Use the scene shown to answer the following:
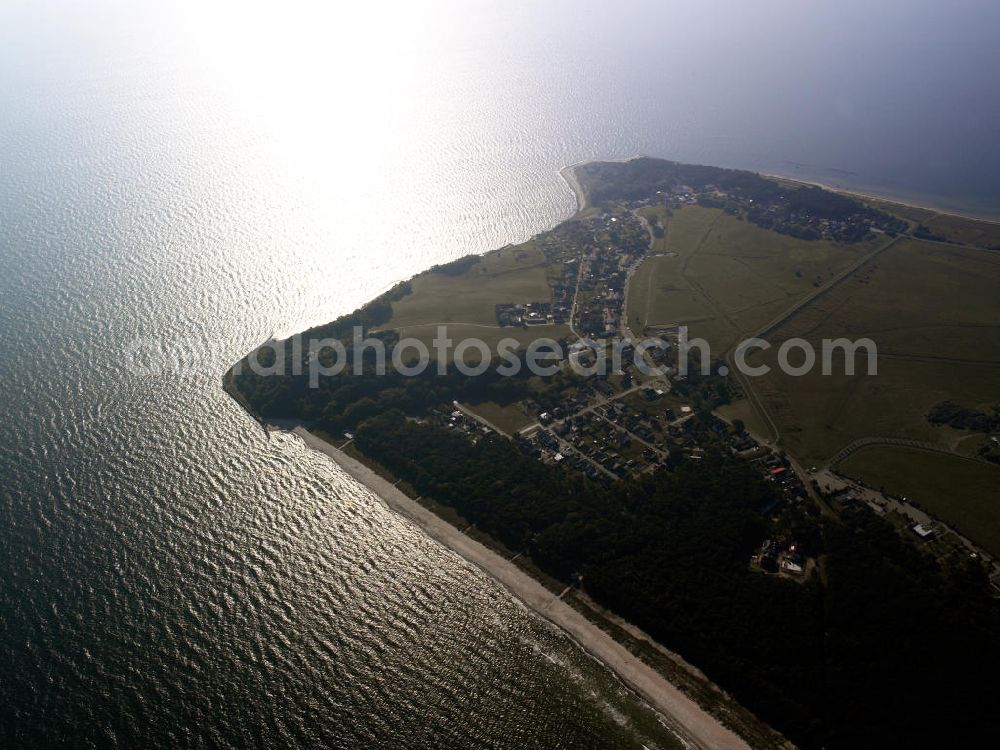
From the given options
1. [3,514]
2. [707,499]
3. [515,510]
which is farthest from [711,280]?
[3,514]

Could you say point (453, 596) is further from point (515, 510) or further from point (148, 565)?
point (148, 565)

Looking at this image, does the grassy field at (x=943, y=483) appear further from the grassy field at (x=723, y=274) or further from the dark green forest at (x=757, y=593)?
the grassy field at (x=723, y=274)

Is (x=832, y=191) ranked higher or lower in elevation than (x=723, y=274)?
higher

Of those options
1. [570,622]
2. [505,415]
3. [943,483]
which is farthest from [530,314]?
[943,483]

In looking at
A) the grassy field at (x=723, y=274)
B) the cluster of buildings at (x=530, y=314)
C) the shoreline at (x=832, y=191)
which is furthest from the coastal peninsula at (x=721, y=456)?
the shoreline at (x=832, y=191)

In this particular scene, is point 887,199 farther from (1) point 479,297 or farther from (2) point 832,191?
(1) point 479,297

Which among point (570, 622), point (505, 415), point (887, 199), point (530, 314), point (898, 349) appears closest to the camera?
point (570, 622)
